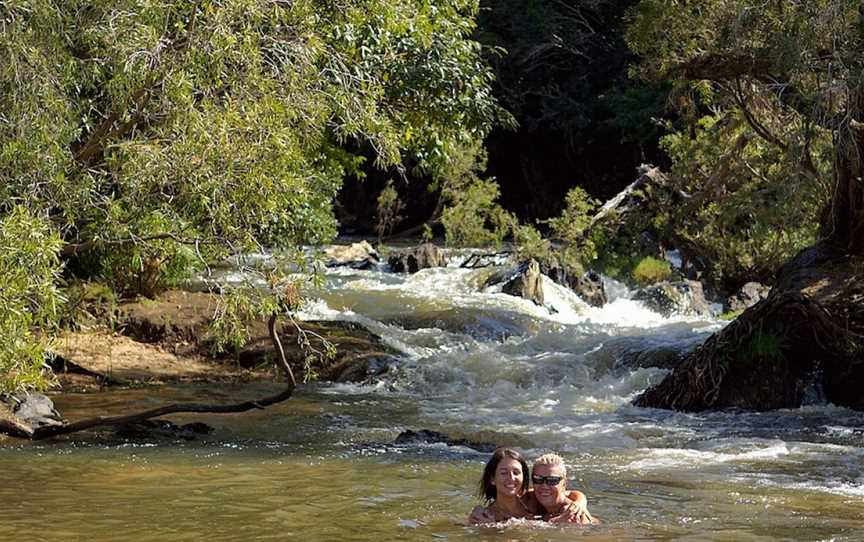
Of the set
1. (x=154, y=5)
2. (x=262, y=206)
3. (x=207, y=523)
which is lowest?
(x=207, y=523)

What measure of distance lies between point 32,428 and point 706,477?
224 inches

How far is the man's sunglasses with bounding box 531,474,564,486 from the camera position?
764 centimetres

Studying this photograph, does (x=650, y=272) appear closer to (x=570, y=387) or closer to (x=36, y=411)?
(x=570, y=387)

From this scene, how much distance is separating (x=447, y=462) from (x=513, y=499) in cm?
Answer: 273

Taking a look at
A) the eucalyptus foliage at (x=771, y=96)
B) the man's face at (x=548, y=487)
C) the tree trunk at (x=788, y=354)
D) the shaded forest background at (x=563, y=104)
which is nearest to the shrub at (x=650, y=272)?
the eucalyptus foliage at (x=771, y=96)

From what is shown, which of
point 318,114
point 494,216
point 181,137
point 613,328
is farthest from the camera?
point 494,216

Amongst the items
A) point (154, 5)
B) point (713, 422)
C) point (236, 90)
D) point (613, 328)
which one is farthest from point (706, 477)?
point (613, 328)

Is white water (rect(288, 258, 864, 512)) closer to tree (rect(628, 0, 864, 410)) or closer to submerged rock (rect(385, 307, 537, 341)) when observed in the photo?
submerged rock (rect(385, 307, 537, 341))

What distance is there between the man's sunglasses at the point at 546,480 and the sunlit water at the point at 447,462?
0.29 m

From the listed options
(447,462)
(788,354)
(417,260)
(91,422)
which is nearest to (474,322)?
(788,354)

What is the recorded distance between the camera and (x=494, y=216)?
94.4ft

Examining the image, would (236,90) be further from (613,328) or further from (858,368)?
(613,328)

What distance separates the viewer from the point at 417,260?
26.5 m

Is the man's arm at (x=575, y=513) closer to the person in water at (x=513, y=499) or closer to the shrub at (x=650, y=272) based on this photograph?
the person in water at (x=513, y=499)
